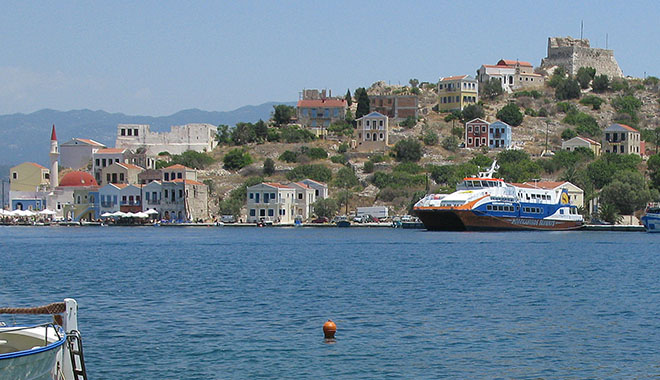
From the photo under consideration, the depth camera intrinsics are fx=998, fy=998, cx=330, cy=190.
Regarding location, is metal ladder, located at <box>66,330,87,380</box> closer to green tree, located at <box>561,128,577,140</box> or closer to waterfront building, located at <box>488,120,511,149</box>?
waterfront building, located at <box>488,120,511,149</box>

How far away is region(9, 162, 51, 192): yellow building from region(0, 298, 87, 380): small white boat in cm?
11663

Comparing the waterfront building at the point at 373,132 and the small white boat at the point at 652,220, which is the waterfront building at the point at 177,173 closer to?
the waterfront building at the point at 373,132

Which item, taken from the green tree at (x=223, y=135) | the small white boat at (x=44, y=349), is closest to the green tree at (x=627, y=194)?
the green tree at (x=223, y=135)

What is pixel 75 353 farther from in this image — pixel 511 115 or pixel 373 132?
pixel 511 115

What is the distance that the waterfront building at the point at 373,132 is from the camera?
135875 mm

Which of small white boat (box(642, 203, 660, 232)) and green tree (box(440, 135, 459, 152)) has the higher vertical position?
green tree (box(440, 135, 459, 152))

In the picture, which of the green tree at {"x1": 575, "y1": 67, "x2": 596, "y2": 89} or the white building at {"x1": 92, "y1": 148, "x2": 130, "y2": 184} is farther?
the green tree at {"x1": 575, "y1": 67, "x2": 596, "y2": 89}

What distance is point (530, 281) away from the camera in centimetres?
4350

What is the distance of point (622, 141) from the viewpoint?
441 ft

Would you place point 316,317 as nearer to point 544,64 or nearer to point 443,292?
point 443,292

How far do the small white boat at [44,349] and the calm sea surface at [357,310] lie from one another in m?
4.27

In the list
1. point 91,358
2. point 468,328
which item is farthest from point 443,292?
point 91,358

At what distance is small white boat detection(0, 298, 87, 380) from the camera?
52.9 ft

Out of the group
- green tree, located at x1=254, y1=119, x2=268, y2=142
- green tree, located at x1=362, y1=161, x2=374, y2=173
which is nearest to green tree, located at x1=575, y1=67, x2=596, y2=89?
green tree, located at x1=362, y1=161, x2=374, y2=173
